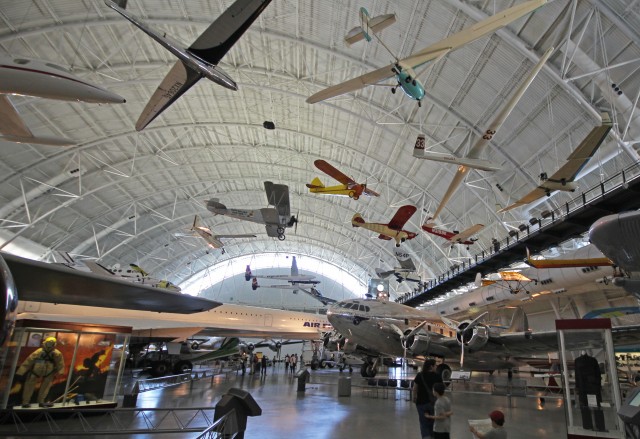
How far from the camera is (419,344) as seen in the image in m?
14.3

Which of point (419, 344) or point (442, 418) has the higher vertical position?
point (419, 344)

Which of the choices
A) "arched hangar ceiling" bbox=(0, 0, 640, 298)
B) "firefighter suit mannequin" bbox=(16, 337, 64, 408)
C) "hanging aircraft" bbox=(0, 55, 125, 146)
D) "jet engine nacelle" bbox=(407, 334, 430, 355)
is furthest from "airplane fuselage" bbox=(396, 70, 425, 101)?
"firefighter suit mannequin" bbox=(16, 337, 64, 408)

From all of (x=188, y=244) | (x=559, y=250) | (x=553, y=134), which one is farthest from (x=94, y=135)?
(x=559, y=250)

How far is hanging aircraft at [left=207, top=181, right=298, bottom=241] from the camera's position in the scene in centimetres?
1806

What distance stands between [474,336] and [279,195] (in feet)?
35.3

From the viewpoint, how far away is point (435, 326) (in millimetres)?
17344

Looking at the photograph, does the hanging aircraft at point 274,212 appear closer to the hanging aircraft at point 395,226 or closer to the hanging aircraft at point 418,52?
the hanging aircraft at point 395,226

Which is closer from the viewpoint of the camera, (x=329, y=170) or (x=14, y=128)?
(x=14, y=128)

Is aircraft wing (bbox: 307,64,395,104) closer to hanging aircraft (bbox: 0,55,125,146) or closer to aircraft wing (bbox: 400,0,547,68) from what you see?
aircraft wing (bbox: 400,0,547,68)

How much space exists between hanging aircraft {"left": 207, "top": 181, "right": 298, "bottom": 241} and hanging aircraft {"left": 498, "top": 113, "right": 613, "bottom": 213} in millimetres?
11098

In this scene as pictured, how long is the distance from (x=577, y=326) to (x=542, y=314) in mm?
25486

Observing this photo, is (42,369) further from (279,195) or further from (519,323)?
(519,323)

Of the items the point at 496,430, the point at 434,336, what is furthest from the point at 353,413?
the point at 496,430

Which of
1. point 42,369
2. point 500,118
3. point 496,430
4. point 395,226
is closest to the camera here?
point 496,430
